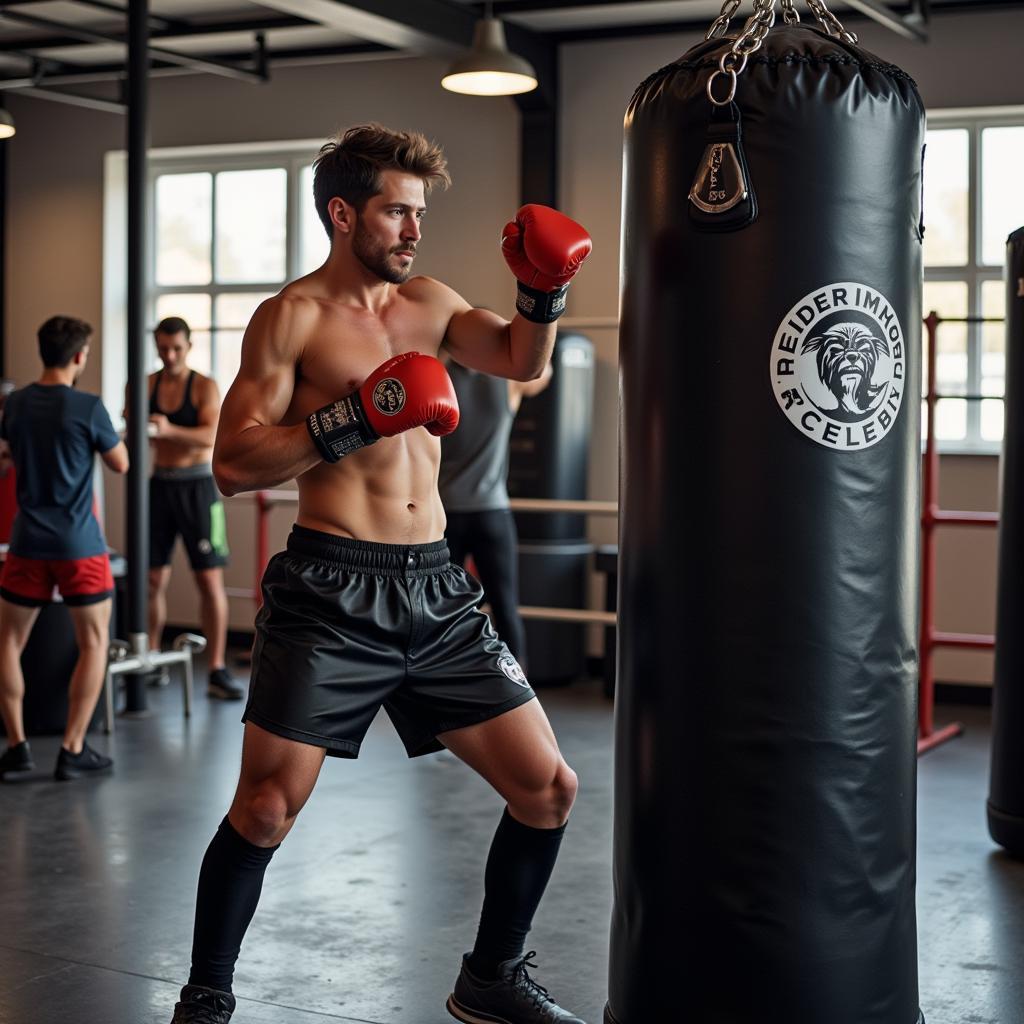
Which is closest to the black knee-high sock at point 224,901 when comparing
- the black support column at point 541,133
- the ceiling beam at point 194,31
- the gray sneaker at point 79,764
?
the gray sneaker at point 79,764

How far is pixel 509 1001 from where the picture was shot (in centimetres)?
253

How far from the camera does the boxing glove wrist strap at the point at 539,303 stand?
243cm

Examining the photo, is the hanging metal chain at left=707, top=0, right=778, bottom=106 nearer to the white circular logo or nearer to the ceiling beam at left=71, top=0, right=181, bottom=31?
the white circular logo

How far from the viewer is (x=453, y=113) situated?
7.24 m

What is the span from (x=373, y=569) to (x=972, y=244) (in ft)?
15.7

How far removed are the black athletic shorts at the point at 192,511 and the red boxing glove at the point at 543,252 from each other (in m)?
3.91

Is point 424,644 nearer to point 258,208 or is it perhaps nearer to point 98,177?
point 258,208

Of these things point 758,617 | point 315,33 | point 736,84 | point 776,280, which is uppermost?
point 315,33

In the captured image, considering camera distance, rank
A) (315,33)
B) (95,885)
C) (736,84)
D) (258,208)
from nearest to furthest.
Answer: (736,84) < (95,885) < (315,33) < (258,208)

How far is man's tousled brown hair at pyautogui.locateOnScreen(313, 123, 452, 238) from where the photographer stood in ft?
8.02

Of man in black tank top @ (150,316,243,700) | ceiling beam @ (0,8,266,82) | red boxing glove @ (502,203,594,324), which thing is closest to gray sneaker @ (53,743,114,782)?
man in black tank top @ (150,316,243,700)

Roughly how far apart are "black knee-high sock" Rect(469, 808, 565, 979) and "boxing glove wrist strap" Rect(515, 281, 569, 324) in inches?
33.7

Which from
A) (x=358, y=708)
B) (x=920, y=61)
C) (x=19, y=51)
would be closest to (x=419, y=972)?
(x=358, y=708)

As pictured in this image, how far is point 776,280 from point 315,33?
5.69 meters
